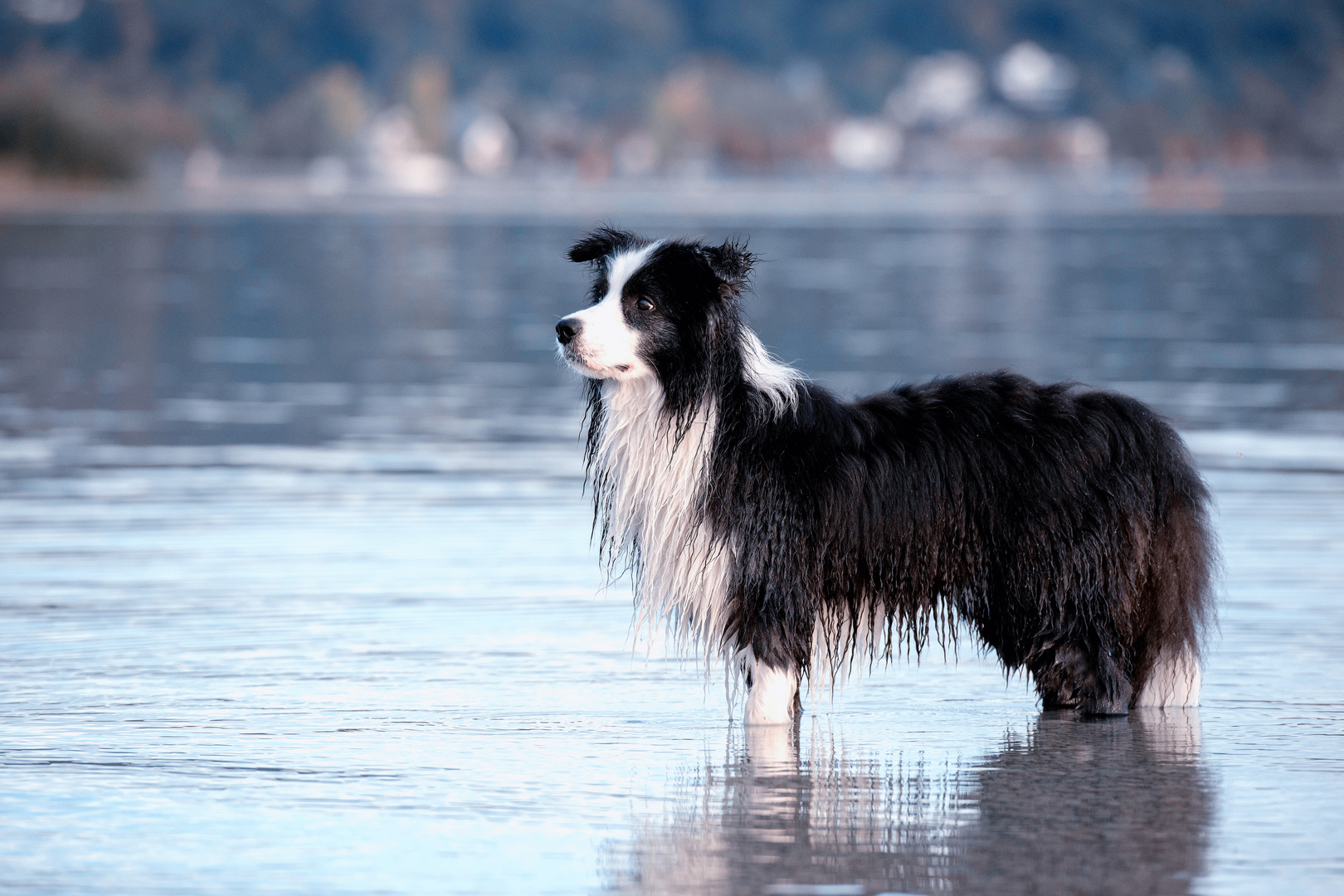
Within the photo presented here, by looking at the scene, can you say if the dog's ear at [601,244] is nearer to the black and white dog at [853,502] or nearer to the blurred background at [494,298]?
the black and white dog at [853,502]

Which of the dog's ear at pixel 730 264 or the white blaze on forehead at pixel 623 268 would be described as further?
the white blaze on forehead at pixel 623 268

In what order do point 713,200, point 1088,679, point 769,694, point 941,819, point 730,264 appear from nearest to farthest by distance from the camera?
1. point 941,819
2. point 730,264
3. point 769,694
4. point 1088,679
5. point 713,200

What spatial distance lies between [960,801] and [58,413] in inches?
470

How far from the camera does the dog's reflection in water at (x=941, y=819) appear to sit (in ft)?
17.2

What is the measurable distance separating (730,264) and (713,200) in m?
85.3

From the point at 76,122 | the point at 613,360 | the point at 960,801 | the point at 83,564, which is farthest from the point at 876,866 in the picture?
the point at 76,122

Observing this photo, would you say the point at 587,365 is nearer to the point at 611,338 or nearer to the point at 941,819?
the point at 611,338

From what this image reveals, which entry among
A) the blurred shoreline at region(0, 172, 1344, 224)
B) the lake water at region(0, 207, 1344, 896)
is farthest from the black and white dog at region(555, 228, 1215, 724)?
the blurred shoreline at region(0, 172, 1344, 224)

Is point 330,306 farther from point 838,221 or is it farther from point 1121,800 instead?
point 838,221

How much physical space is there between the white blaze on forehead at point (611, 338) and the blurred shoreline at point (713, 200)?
2121 inches

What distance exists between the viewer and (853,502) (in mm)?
6797

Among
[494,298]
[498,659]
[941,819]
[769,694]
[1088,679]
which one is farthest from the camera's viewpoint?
[494,298]

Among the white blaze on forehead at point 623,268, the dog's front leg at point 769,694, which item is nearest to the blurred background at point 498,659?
the dog's front leg at point 769,694

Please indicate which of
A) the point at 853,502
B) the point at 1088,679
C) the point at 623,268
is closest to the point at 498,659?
the point at 853,502
